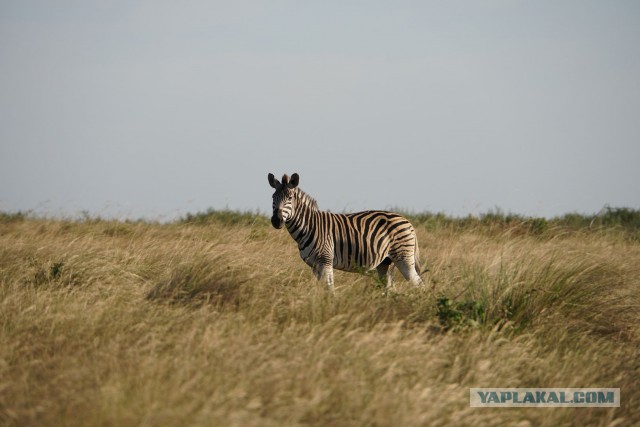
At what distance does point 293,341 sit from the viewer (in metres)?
5.94

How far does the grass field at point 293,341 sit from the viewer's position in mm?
4742

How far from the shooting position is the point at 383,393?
16.7ft

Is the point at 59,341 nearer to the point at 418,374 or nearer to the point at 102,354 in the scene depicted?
the point at 102,354

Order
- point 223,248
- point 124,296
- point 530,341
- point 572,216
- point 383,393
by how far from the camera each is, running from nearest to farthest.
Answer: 1. point 383,393
2. point 530,341
3. point 124,296
4. point 223,248
5. point 572,216

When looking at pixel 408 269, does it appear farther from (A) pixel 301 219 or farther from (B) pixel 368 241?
(A) pixel 301 219

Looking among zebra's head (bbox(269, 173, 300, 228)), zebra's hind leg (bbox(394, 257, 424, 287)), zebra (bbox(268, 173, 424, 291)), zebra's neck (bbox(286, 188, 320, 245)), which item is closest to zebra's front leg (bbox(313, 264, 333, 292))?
zebra (bbox(268, 173, 424, 291))

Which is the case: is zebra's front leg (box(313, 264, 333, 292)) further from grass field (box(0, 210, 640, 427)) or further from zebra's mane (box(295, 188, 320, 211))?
zebra's mane (box(295, 188, 320, 211))

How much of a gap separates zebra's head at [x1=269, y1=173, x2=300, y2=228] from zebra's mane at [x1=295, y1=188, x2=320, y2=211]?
173 mm

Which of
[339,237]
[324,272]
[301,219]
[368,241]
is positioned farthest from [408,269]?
[301,219]

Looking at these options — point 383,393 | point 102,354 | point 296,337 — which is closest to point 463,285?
point 296,337

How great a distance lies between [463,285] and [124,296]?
370cm

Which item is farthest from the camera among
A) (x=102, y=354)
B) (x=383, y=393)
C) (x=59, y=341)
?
(x=59, y=341)

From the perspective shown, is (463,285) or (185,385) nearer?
(185,385)

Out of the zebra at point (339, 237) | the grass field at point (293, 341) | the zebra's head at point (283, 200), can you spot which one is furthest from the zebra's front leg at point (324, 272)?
the zebra's head at point (283, 200)
